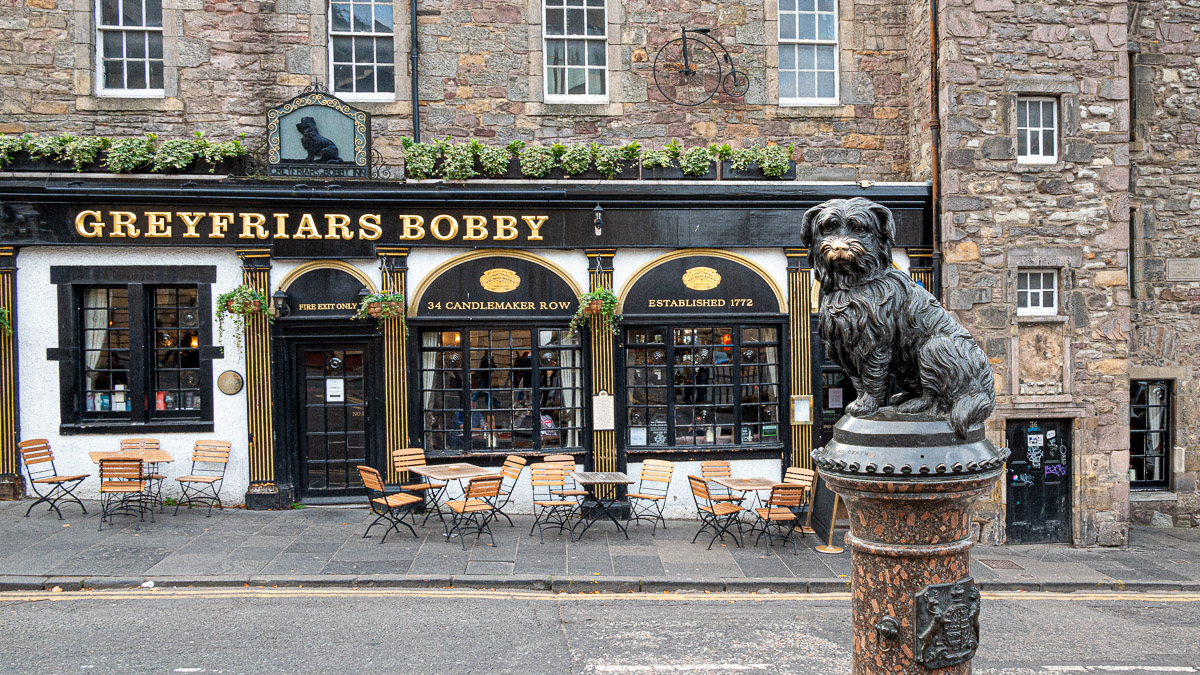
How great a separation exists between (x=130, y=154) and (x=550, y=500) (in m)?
7.69

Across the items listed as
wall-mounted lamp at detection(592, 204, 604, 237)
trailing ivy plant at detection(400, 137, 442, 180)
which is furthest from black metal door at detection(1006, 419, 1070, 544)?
trailing ivy plant at detection(400, 137, 442, 180)

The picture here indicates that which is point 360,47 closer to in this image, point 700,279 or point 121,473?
point 700,279

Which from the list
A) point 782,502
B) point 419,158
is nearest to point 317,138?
point 419,158

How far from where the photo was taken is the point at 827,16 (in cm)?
1266

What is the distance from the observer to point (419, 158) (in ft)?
38.0

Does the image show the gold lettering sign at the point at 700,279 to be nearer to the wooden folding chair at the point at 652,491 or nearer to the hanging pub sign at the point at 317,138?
the wooden folding chair at the point at 652,491

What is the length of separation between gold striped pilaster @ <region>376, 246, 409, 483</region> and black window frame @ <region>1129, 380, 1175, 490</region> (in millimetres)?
11708

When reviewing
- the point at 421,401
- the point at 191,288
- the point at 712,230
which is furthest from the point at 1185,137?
the point at 191,288

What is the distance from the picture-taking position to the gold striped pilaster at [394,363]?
11531 mm

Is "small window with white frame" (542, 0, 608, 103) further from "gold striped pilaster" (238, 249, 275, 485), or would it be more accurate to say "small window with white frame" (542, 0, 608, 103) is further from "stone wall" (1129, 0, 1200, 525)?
"stone wall" (1129, 0, 1200, 525)

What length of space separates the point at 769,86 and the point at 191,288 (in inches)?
365

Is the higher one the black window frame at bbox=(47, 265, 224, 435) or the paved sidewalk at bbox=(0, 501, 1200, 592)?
the black window frame at bbox=(47, 265, 224, 435)

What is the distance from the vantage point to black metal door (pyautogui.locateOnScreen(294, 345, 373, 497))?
11719mm

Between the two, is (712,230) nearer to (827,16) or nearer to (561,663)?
(827,16)
